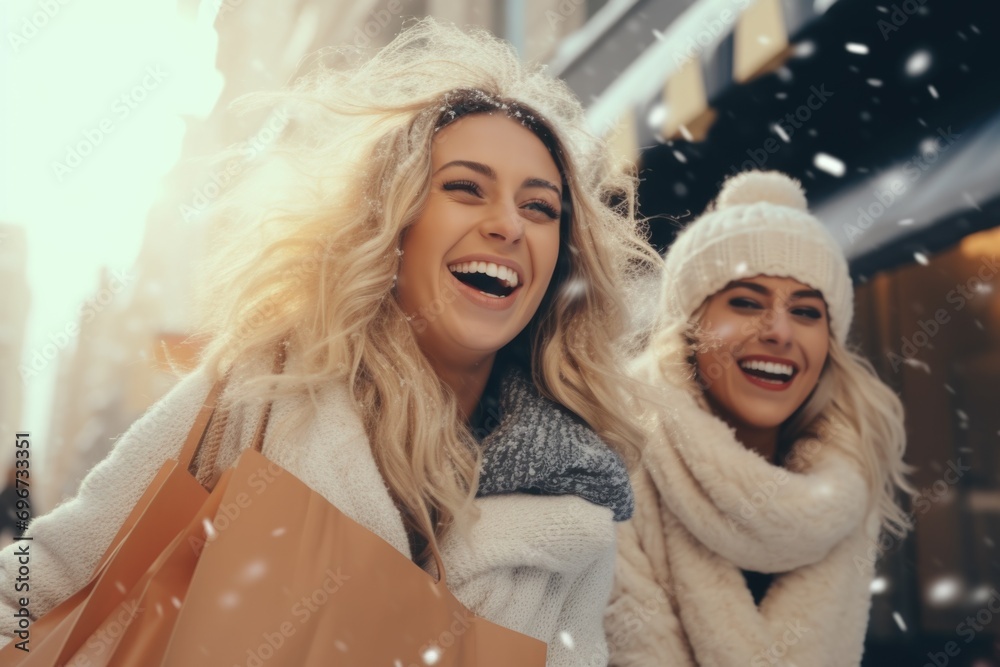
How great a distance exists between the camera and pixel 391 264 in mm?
1971

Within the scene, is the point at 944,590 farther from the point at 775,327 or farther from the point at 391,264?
the point at 391,264

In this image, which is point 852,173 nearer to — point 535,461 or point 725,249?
point 725,249

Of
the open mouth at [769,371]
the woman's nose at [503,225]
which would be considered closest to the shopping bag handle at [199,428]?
the woman's nose at [503,225]

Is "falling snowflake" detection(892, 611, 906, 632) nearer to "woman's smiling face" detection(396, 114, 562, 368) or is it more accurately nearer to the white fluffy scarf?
the white fluffy scarf

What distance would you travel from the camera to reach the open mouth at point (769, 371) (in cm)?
259

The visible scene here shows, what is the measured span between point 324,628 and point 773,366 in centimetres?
175

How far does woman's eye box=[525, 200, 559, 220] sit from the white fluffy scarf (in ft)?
2.78

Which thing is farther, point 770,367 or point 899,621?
point 899,621

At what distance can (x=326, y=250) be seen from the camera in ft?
6.49

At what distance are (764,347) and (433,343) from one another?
1.14 meters

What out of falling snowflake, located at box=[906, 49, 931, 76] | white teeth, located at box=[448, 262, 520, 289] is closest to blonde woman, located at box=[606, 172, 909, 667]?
white teeth, located at box=[448, 262, 520, 289]

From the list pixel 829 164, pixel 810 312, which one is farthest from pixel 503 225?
pixel 829 164

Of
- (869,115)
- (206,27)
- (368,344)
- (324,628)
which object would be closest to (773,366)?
(368,344)

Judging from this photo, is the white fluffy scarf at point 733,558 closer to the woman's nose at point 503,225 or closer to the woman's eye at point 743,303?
the woman's eye at point 743,303
